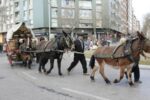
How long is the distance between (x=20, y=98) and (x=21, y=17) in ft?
284

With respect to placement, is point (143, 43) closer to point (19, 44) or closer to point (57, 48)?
point (57, 48)

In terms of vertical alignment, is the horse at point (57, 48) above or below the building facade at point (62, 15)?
below

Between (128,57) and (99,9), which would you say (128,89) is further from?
(99,9)

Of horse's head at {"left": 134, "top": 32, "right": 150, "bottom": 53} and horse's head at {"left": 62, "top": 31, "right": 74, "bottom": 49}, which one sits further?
horse's head at {"left": 62, "top": 31, "right": 74, "bottom": 49}

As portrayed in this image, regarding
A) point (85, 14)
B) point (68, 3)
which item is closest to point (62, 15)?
point (68, 3)

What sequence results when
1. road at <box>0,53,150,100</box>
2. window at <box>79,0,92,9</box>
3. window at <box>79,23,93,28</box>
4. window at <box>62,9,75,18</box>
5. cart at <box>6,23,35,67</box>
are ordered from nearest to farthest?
1. road at <box>0,53,150,100</box>
2. cart at <box>6,23,35,67</box>
3. window at <box>62,9,75,18</box>
4. window at <box>79,23,93,28</box>
5. window at <box>79,0,92,9</box>

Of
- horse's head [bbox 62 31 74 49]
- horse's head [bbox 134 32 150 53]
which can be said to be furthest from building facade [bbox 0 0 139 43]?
horse's head [bbox 134 32 150 53]

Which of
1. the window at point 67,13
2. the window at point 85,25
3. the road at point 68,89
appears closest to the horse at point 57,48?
the road at point 68,89

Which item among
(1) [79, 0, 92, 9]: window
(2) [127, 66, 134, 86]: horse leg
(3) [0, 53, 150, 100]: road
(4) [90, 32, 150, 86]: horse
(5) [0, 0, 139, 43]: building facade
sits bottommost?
(3) [0, 53, 150, 100]: road

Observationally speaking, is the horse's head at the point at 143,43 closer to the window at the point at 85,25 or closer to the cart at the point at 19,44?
the cart at the point at 19,44

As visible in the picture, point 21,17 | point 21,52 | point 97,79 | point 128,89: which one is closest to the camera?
point 128,89

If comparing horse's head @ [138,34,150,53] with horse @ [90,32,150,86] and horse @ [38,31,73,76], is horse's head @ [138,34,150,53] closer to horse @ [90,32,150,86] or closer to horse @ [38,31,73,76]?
horse @ [90,32,150,86]

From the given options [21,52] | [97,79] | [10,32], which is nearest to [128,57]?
[97,79]

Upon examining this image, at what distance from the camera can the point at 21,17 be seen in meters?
96.5
